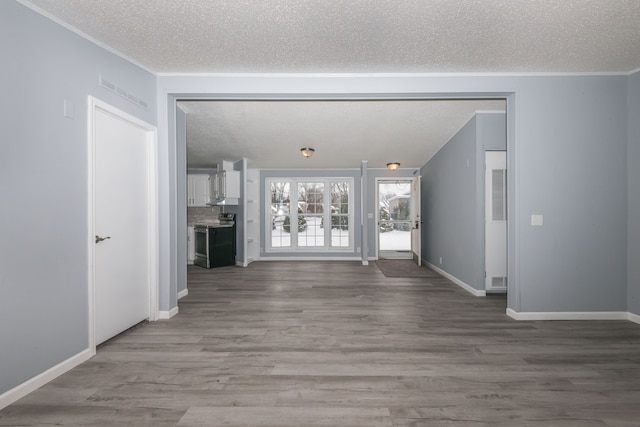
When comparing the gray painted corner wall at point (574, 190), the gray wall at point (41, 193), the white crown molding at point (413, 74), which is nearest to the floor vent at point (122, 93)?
the gray wall at point (41, 193)

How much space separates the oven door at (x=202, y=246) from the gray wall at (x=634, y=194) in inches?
253

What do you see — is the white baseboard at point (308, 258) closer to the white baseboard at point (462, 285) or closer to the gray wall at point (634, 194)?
the white baseboard at point (462, 285)

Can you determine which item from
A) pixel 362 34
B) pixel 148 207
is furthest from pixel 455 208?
pixel 148 207

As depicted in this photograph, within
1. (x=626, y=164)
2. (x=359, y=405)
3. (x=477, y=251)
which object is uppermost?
(x=626, y=164)

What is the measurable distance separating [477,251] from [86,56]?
486 centimetres

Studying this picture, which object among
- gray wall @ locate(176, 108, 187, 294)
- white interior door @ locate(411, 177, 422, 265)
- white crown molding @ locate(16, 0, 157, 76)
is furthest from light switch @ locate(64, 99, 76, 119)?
white interior door @ locate(411, 177, 422, 265)

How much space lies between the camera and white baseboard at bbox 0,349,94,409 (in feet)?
6.22

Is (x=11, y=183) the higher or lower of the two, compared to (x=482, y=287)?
higher

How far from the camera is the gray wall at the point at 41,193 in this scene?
1.93 metres

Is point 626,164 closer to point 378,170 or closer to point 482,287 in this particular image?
point 482,287

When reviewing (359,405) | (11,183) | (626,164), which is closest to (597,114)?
(626,164)

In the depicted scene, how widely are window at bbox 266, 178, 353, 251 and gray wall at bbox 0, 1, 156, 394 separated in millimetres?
5333

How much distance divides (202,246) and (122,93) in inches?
165

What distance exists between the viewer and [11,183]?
1934mm
